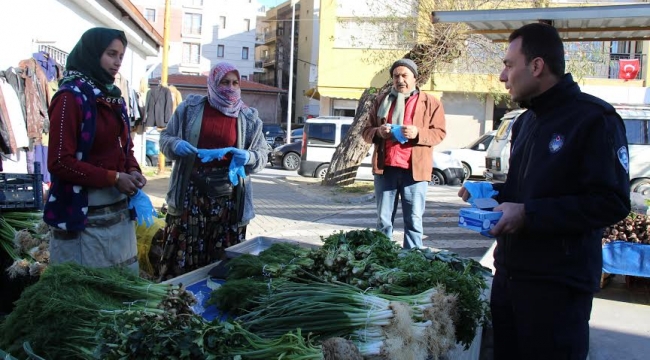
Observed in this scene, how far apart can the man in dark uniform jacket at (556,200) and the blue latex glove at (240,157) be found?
221 centimetres

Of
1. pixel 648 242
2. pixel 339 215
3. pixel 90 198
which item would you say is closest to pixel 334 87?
pixel 339 215

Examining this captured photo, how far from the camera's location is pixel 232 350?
6.91 feet

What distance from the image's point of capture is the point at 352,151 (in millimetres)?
15742

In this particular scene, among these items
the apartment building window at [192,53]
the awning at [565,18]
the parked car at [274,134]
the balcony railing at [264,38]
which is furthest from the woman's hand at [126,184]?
the balcony railing at [264,38]

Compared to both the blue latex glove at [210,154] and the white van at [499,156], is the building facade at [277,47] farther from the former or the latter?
the blue latex glove at [210,154]

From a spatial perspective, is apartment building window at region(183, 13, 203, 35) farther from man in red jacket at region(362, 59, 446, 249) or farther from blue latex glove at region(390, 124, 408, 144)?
blue latex glove at region(390, 124, 408, 144)

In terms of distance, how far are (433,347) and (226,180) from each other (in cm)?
244

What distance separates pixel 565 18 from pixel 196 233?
4398 millimetres

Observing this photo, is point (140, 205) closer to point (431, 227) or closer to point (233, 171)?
point (233, 171)

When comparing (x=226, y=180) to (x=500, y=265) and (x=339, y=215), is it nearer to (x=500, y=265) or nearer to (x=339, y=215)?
(x=500, y=265)

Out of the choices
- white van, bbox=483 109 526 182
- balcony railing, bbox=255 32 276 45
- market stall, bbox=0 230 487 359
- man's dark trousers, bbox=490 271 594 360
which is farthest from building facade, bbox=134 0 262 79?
man's dark trousers, bbox=490 271 594 360

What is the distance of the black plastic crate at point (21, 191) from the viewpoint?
4656 millimetres

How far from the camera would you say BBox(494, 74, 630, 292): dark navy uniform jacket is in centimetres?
239

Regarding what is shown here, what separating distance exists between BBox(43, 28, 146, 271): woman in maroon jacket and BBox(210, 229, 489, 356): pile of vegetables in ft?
2.44
